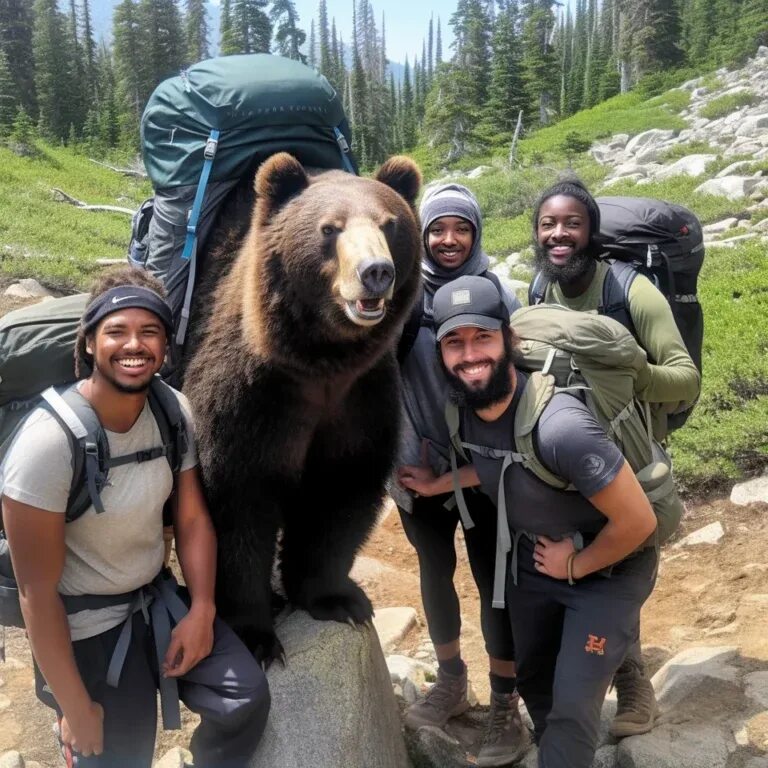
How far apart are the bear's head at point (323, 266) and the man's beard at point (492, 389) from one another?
40 cm

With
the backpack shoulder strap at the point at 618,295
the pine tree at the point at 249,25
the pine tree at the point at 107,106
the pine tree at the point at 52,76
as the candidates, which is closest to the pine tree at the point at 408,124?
the pine tree at the point at 249,25

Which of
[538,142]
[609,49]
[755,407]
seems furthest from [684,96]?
[755,407]

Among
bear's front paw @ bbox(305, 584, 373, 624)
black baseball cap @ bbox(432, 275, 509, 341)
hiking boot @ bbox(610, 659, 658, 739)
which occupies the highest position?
black baseball cap @ bbox(432, 275, 509, 341)

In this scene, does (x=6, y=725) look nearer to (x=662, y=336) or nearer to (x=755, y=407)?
(x=662, y=336)

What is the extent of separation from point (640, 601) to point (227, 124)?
286 cm

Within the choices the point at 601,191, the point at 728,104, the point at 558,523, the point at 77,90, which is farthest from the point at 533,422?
the point at 77,90

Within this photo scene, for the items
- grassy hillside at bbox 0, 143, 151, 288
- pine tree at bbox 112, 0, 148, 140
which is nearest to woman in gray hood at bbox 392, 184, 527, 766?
grassy hillside at bbox 0, 143, 151, 288

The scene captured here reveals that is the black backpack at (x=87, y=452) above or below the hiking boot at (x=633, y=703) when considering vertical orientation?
above

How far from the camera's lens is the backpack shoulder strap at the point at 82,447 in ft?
8.85

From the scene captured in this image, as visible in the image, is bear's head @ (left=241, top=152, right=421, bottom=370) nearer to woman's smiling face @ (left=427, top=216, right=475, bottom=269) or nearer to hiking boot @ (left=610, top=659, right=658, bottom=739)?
A: woman's smiling face @ (left=427, top=216, right=475, bottom=269)

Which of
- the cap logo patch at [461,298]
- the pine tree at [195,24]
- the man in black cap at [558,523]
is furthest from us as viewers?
the pine tree at [195,24]

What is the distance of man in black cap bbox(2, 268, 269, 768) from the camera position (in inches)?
106

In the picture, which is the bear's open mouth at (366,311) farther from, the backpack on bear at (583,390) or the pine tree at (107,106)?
the pine tree at (107,106)

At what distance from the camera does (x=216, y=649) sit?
3.24 m
